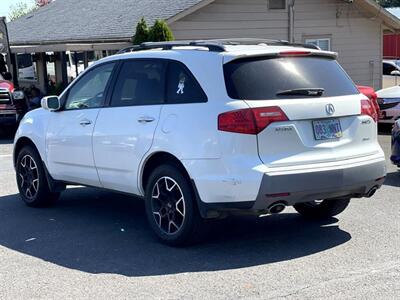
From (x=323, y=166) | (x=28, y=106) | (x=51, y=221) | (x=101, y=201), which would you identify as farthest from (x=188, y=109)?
(x=28, y=106)

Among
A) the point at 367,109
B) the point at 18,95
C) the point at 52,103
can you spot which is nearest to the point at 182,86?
the point at 367,109

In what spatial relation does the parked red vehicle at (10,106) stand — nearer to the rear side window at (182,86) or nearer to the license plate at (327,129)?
the rear side window at (182,86)

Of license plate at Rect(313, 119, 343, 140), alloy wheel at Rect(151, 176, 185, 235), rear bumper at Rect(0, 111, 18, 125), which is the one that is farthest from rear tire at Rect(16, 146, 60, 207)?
rear bumper at Rect(0, 111, 18, 125)

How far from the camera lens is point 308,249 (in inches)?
244

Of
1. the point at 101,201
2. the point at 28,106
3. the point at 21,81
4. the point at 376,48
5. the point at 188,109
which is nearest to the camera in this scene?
the point at 188,109

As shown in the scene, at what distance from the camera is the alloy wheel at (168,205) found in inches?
245

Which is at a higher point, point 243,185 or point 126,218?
point 243,185

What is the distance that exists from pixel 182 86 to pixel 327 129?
4.45 feet

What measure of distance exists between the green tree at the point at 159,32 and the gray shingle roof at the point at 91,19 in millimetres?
713

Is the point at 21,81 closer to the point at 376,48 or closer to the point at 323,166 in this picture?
the point at 376,48

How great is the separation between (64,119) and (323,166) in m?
3.10

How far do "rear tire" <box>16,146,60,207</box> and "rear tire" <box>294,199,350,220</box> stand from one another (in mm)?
2956

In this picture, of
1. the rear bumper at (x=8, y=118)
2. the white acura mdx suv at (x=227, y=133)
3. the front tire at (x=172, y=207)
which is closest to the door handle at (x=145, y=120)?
the white acura mdx suv at (x=227, y=133)

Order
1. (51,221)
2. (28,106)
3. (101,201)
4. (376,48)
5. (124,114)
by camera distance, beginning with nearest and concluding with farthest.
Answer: (124,114) → (51,221) → (101,201) → (28,106) → (376,48)
